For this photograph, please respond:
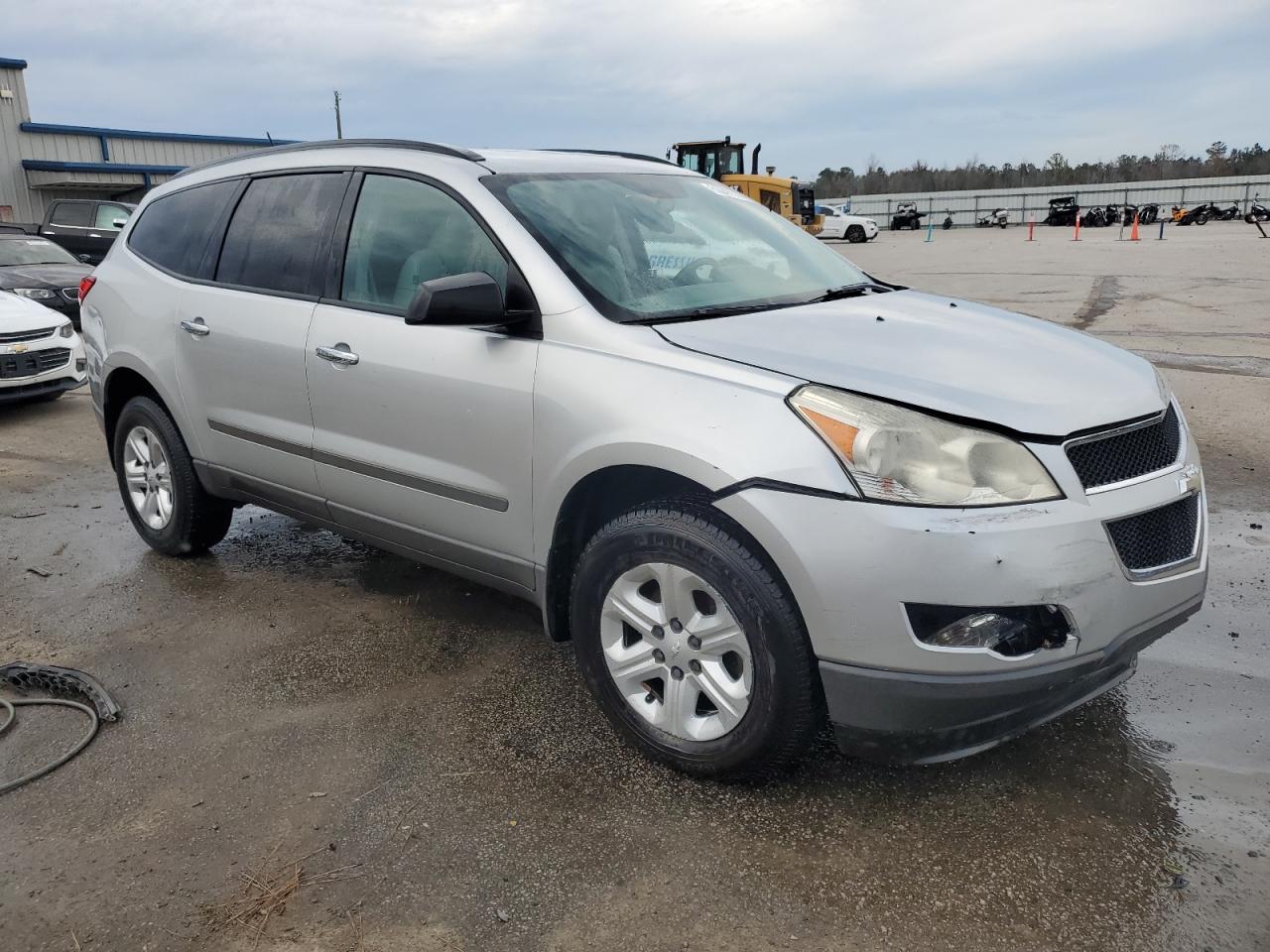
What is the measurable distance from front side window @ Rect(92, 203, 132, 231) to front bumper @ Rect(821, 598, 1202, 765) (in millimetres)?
18334

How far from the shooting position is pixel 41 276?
12.1 metres

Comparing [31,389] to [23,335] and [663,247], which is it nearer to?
[23,335]

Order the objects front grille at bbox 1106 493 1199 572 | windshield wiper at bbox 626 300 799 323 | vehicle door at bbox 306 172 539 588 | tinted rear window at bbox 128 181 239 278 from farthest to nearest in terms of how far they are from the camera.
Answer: tinted rear window at bbox 128 181 239 278
vehicle door at bbox 306 172 539 588
windshield wiper at bbox 626 300 799 323
front grille at bbox 1106 493 1199 572

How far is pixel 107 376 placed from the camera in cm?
490

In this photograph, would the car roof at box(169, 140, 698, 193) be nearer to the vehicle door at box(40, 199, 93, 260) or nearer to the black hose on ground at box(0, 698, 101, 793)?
the black hose on ground at box(0, 698, 101, 793)

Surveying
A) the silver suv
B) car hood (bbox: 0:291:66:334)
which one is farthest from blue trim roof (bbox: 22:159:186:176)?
the silver suv

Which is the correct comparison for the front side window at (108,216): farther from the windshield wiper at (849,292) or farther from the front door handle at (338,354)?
the windshield wiper at (849,292)

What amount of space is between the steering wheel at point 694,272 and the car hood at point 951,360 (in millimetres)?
302

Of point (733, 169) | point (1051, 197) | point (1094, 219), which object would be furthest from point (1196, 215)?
point (733, 169)

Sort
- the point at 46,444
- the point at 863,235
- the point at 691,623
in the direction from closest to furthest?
1. the point at 691,623
2. the point at 46,444
3. the point at 863,235

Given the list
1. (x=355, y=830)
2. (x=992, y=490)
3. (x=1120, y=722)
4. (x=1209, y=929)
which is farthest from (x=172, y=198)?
(x=1209, y=929)

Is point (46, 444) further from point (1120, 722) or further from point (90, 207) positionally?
point (90, 207)

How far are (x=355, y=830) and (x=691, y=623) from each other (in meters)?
1.06

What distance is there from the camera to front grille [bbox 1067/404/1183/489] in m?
2.52
